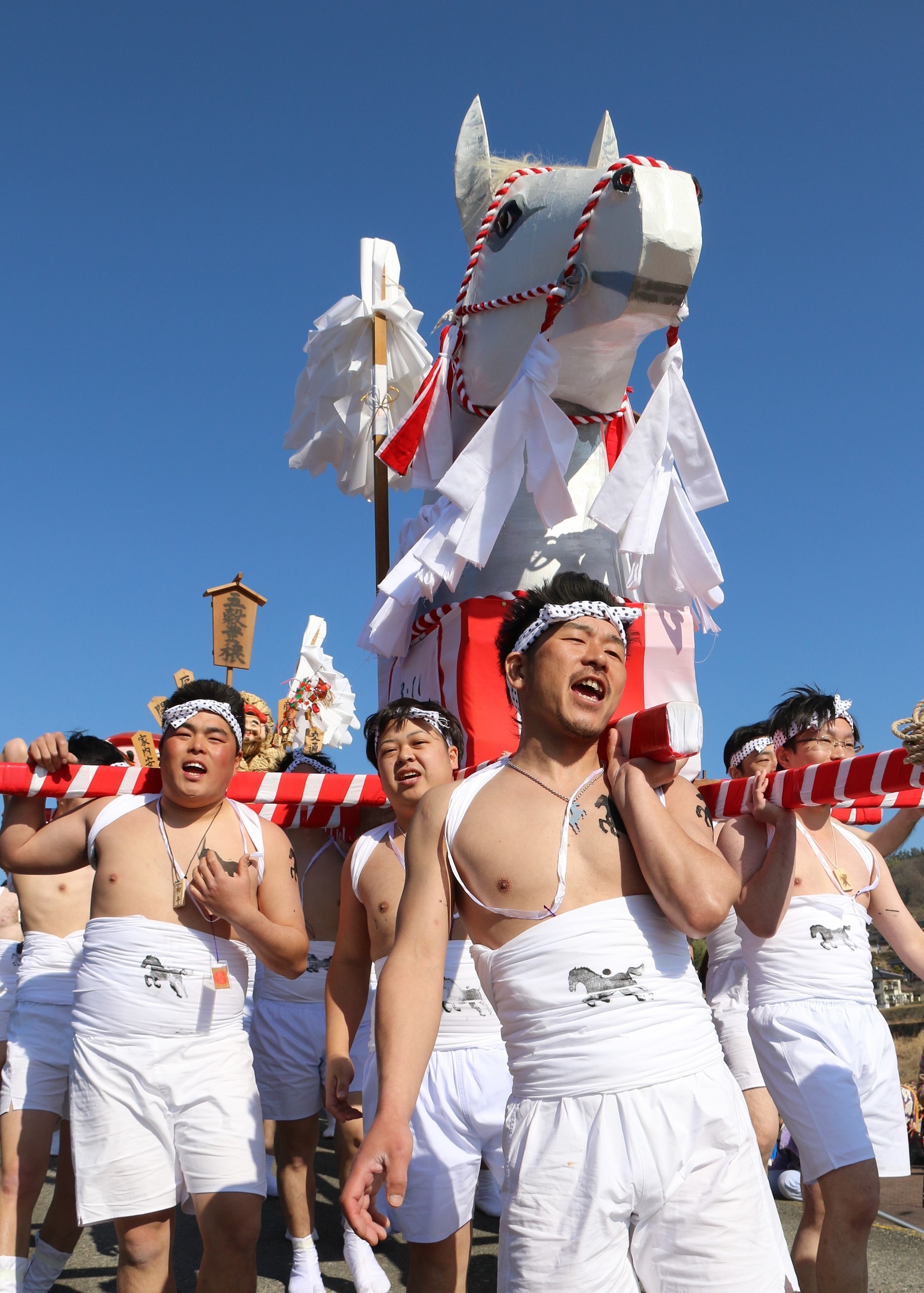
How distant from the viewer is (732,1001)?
16.0ft

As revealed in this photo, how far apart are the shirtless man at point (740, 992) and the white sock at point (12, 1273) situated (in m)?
2.71

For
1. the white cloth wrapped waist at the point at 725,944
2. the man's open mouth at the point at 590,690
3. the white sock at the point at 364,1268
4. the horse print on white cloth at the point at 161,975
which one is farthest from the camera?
the white cloth wrapped waist at the point at 725,944

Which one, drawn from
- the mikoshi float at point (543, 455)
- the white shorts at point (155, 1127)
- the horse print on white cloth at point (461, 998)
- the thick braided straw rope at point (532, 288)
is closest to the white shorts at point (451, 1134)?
the horse print on white cloth at point (461, 998)

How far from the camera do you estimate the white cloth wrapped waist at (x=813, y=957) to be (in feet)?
12.0

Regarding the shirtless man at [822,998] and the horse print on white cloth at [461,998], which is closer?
the shirtless man at [822,998]

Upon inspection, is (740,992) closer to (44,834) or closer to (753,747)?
(753,747)

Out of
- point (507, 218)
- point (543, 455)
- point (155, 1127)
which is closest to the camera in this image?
point (155, 1127)

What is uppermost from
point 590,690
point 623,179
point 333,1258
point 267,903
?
point 623,179

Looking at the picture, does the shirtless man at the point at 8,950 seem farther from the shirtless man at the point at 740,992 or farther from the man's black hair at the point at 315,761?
the shirtless man at the point at 740,992

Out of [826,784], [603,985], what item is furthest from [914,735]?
[603,985]

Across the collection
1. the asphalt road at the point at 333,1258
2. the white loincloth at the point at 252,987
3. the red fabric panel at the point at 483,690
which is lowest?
the asphalt road at the point at 333,1258

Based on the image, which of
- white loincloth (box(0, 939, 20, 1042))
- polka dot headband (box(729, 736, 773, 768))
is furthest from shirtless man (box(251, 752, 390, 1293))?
polka dot headband (box(729, 736, 773, 768))

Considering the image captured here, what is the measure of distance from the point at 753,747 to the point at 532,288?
2.12m

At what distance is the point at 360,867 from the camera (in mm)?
3555
